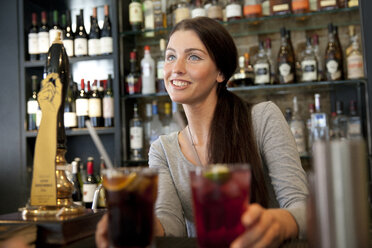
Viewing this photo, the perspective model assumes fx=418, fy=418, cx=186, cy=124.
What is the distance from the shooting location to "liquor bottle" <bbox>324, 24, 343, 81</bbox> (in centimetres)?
226

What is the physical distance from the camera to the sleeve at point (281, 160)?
106 centimetres

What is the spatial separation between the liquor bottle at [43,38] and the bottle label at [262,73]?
1.30 metres

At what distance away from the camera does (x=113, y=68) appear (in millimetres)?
2510

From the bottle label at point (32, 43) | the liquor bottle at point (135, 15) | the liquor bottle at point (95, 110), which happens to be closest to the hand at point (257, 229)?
the liquor bottle at point (95, 110)

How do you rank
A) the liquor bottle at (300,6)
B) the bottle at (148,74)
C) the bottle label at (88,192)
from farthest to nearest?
the bottle at (148,74) → the bottle label at (88,192) → the liquor bottle at (300,6)

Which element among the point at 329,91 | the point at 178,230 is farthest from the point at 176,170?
the point at 329,91

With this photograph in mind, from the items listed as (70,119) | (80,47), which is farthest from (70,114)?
(80,47)

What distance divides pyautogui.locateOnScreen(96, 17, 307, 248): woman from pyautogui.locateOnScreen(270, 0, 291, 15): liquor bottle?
1.04m

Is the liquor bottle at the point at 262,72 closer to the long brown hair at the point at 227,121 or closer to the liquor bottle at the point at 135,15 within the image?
the liquor bottle at the point at 135,15

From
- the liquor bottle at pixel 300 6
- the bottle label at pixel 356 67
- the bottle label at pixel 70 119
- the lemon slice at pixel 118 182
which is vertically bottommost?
the lemon slice at pixel 118 182

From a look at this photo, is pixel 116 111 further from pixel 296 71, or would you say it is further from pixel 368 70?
pixel 368 70

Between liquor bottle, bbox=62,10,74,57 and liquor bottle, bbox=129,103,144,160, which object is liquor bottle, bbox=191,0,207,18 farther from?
liquor bottle, bbox=62,10,74,57

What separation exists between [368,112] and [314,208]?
1.79 m

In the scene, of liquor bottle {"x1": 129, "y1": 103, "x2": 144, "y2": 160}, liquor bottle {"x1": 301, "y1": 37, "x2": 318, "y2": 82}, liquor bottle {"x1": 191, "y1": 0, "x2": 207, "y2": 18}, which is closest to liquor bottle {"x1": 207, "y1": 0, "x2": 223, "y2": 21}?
liquor bottle {"x1": 191, "y1": 0, "x2": 207, "y2": 18}
